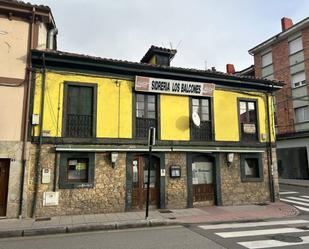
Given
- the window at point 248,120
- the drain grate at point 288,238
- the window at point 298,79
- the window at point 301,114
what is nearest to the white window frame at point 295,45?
the window at point 298,79

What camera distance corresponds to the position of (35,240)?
24.7ft

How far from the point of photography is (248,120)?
14.3m

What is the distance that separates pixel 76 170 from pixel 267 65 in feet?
77.8

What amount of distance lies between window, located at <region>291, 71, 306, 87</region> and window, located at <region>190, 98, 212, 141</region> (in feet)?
50.4

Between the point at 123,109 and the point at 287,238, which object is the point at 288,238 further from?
the point at 123,109

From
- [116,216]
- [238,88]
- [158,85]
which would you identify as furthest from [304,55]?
[116,216]

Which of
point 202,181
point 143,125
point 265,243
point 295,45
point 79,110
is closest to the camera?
point 265,243

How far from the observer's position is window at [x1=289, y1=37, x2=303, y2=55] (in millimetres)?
24812

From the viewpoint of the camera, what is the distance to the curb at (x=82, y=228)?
811cm

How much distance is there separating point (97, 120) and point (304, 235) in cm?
806

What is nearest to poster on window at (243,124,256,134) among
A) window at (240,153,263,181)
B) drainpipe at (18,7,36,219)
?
window at (240,153,263,181)

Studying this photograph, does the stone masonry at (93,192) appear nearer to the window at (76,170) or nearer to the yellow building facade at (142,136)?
the yellow building facade at (142,136)

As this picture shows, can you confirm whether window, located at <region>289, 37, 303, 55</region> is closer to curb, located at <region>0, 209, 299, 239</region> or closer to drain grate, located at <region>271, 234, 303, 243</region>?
curb, located at <region>0, 209, 299, 239</region>

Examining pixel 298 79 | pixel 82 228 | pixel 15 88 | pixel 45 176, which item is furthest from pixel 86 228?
pixel 298 79
